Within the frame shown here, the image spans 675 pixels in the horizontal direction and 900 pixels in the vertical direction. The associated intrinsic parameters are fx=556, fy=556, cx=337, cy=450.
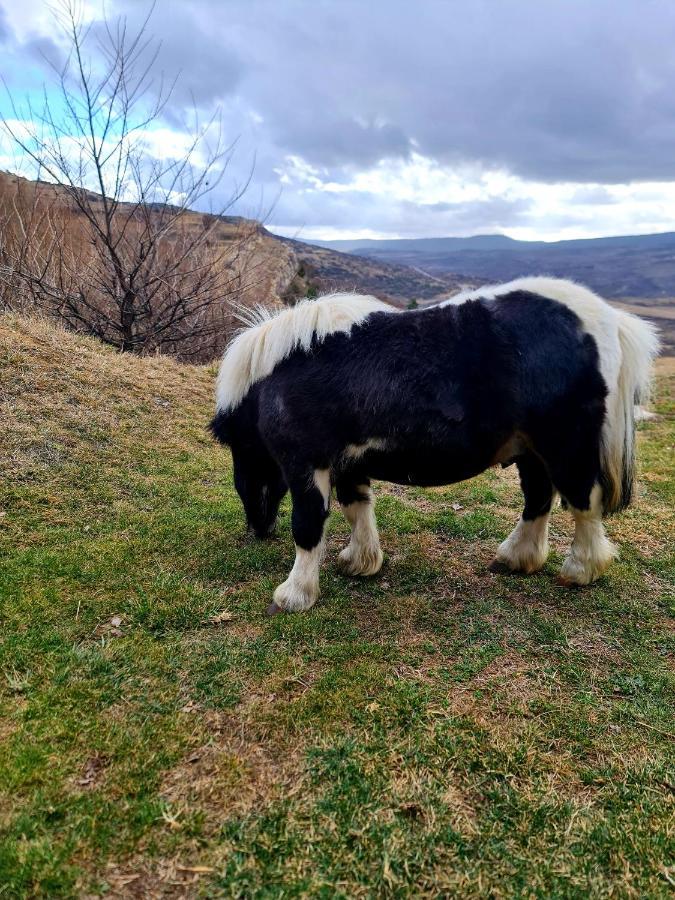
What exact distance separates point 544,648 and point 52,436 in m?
4.78

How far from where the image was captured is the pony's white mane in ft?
11.4

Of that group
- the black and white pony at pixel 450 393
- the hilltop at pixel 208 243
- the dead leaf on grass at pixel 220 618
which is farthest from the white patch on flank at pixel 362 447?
the hilltop at pixel 208 243

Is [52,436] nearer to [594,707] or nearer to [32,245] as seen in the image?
[594,707]

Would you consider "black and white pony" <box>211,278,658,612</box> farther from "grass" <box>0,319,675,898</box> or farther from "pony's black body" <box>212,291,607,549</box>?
"grass" <box>0,319,675,898</box>

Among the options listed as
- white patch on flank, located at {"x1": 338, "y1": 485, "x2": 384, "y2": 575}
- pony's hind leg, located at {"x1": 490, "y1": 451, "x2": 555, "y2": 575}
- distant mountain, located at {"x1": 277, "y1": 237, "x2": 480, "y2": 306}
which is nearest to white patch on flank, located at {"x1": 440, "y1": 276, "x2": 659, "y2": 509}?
pony's hind leg, located at {"x1": 490, "y1": 451, "x2": 555, "y2": 575}

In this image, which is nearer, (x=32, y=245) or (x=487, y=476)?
(x=487, y=476)

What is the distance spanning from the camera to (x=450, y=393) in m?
3.22

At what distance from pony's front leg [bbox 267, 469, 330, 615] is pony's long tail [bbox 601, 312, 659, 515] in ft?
5.70

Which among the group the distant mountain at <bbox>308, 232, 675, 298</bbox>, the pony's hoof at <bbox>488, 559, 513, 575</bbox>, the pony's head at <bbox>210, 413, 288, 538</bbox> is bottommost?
the pony's hoof at <bbox>488, 559, 513, 575</bbox>

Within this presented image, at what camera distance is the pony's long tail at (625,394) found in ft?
11.0

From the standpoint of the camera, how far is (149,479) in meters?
5.37

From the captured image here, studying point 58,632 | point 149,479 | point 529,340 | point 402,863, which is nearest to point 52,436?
point 149,479

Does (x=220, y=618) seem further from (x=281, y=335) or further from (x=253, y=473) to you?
(x=281, y=335)

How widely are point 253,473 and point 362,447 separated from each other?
3.47 ft
